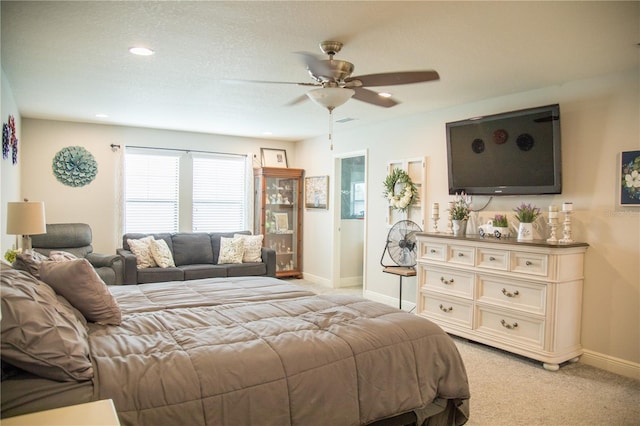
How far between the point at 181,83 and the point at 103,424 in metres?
3.33

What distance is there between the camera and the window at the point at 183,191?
6.52 meters

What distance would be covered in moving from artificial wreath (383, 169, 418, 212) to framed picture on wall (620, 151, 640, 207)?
2.18 meters

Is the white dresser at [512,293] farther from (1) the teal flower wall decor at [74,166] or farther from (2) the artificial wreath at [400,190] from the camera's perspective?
(1) the teal flower wall decor at [74,166]

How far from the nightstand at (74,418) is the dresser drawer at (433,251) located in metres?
3.54

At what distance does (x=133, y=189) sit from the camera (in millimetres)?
6492

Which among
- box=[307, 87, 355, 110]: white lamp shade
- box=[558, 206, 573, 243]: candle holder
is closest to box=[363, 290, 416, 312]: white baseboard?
box=[558, 206, 573, 243]: candle holder

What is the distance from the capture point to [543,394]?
3.12 meters

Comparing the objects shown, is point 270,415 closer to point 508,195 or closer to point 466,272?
point 466,272

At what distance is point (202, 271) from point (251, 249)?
824 millimetres

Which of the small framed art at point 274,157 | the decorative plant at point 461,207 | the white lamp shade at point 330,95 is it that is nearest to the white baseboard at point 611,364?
the decorative plant at point 461,207

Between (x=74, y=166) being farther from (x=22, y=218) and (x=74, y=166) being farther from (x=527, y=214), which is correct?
(x=527, y=214)

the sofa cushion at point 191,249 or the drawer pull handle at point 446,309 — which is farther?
the sofa cushion at point 191,249

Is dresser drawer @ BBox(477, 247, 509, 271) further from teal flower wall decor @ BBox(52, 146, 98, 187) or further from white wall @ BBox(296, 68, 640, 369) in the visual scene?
teal flower wall decor @ BBox(52, 146, 98, 187)

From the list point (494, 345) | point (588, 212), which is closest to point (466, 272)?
point (494, 345)
